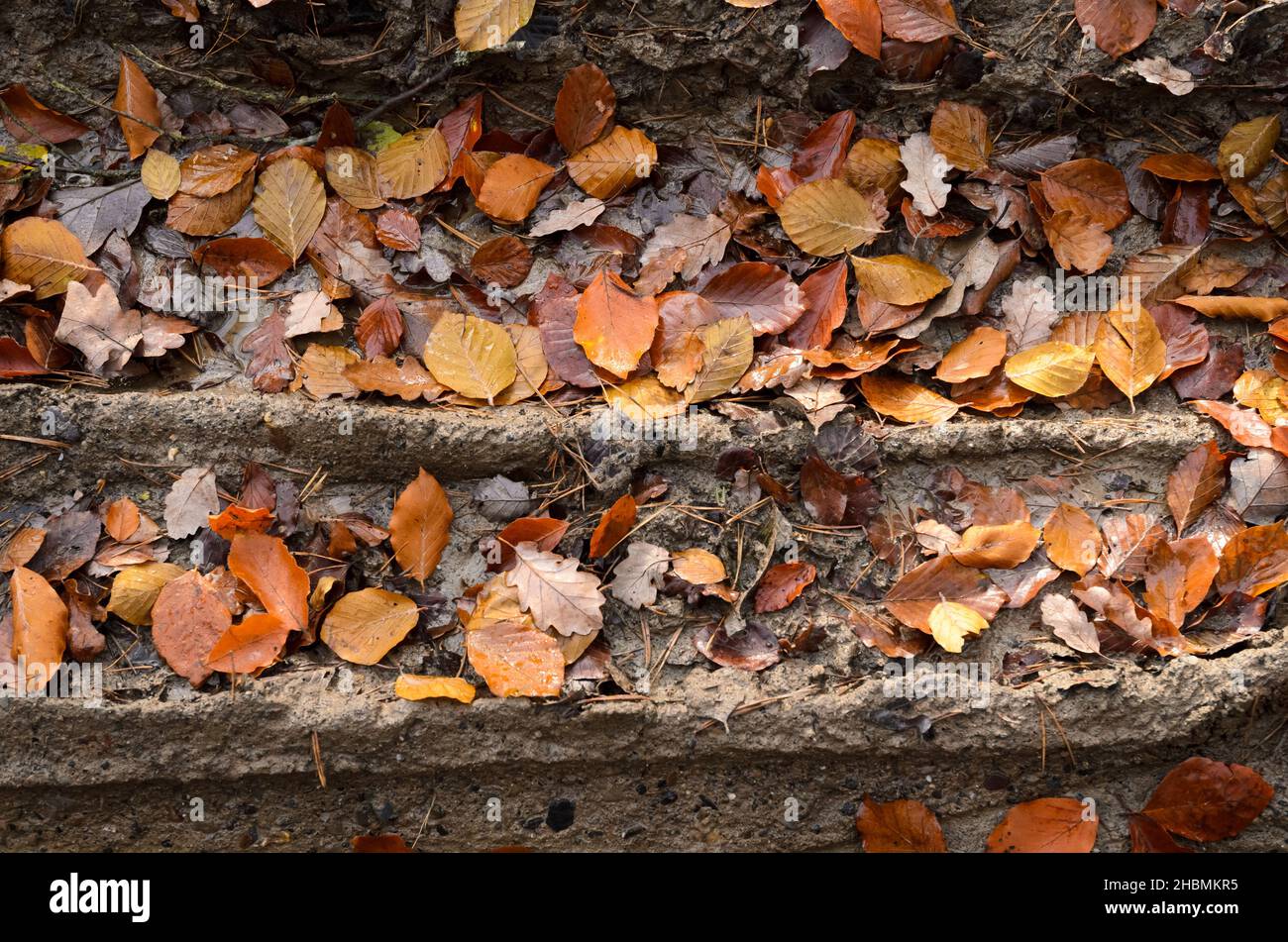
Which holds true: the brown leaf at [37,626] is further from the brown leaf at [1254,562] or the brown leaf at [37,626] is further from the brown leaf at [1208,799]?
the brown leaf at [1254,562]

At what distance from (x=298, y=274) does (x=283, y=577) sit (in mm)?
843

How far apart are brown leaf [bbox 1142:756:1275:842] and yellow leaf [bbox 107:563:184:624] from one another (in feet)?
7.41

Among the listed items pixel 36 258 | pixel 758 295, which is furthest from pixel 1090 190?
pixel 36 258

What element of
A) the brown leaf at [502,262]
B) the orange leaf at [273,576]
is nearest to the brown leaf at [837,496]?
the brown leaf at [502,262]

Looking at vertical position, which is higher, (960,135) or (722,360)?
(960,135)

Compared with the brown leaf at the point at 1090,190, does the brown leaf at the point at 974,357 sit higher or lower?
lower

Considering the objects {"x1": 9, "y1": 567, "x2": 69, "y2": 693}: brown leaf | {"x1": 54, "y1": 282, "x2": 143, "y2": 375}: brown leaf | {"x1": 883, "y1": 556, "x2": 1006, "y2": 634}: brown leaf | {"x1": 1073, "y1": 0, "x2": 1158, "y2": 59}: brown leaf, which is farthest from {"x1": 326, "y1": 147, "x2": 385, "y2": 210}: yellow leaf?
{"x1": 1073, "y1": 0, "x2": 1158, "y2": 59}: brown leaf

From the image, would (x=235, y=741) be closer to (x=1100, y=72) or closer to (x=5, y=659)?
(x=5, y=659)

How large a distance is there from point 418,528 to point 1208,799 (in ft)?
6.05

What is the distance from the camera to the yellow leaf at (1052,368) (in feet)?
8.00

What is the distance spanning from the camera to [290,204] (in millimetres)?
2592

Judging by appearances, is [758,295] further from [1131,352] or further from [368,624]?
[368,624]

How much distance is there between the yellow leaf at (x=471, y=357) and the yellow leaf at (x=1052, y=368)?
1.24 metres

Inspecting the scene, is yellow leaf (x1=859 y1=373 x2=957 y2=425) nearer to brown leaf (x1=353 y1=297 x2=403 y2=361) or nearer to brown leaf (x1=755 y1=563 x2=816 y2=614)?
brown leaf (x1=755 y1=563 x2=816 y2=614)
